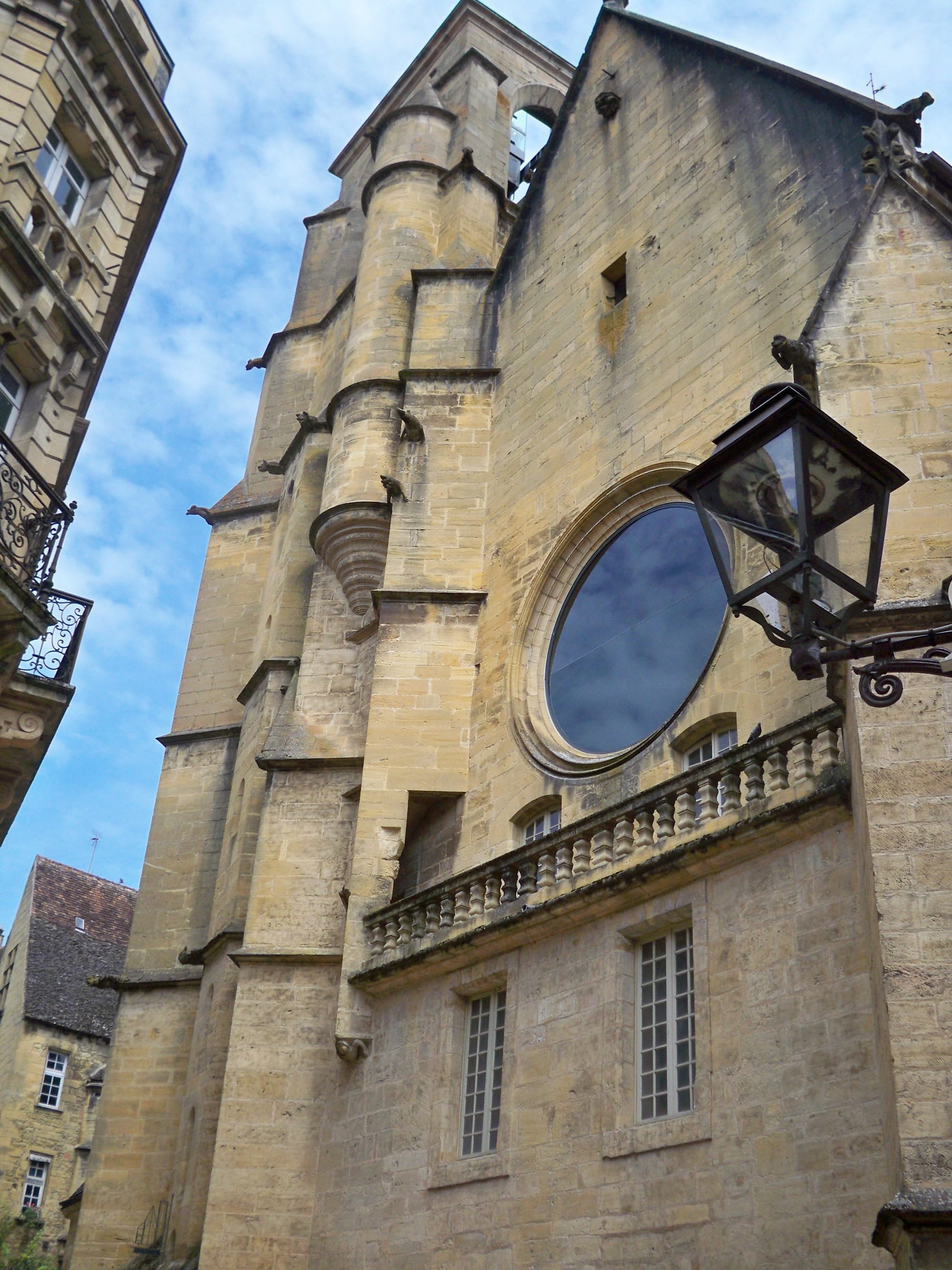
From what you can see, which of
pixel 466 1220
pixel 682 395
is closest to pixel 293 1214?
pixel 466 1220

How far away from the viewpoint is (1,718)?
369 inches

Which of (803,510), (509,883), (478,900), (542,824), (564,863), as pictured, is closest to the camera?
(803,510)

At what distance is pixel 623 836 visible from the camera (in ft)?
31.8

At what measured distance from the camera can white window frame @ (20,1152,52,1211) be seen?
24.5 metres

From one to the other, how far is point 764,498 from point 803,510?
0.18 metres

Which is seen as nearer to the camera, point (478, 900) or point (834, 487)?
point (834, 487)

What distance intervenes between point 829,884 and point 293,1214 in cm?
604

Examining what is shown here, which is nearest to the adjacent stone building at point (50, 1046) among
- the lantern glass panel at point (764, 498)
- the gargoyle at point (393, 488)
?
the gargoyle at point (393, 488)

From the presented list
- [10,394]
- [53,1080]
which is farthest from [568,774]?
[53,1080]

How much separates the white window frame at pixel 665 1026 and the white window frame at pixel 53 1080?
20.1m

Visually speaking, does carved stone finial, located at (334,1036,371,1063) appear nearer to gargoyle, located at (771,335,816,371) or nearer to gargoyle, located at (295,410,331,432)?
gargoyle, located at (771,335,816,371)

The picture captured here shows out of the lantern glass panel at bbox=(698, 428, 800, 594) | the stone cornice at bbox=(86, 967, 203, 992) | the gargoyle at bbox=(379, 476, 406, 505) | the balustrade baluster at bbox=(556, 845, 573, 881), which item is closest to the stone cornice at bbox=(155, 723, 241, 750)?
the stone cornice at bbox=(86, 967, 203, 992)

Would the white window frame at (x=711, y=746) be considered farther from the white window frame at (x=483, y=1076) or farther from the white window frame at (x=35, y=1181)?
the white window frame at (x=35, y=1181)

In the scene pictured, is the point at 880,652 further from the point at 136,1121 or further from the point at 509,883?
the point at 136,1121
